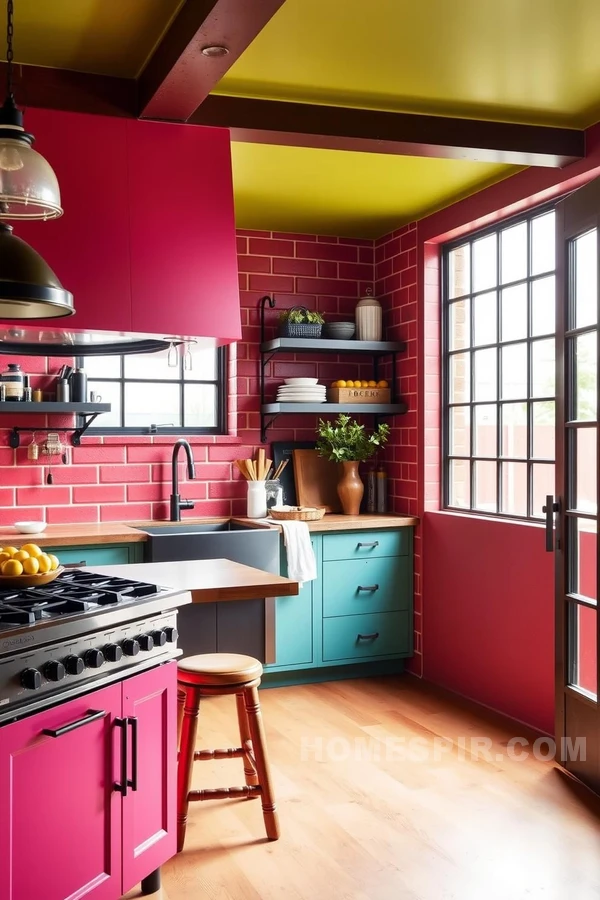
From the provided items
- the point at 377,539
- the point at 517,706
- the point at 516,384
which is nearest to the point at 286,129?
the point at 516,384

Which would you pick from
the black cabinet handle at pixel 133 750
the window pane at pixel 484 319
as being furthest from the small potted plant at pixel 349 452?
the black cabinet handle at pixel 133 750

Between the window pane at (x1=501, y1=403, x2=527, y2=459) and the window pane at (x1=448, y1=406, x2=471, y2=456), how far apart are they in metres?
0.36

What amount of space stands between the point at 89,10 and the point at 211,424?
2.83m

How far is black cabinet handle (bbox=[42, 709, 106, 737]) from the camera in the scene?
2184 mm

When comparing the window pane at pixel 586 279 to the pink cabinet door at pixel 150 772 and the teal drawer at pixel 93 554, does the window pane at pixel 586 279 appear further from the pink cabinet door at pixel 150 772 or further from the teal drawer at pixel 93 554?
the teal drawer at pixel 93 554

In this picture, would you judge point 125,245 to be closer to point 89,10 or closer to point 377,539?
point 89,10

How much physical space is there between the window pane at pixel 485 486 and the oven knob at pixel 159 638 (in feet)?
7.64

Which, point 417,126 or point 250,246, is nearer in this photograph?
point 417,126

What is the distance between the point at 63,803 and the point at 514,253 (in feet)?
10.7

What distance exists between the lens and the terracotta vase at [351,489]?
16.6 ft

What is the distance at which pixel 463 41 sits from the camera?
2854mm

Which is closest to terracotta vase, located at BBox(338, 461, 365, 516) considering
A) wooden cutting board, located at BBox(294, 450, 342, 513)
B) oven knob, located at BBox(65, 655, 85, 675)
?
wooden cutting board, located at BBox(294, 450, 342, 513)

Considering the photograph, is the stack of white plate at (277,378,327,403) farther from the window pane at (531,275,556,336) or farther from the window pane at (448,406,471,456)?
the window pane at (531,275,556,336)

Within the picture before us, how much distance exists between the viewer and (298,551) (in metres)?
4.55
